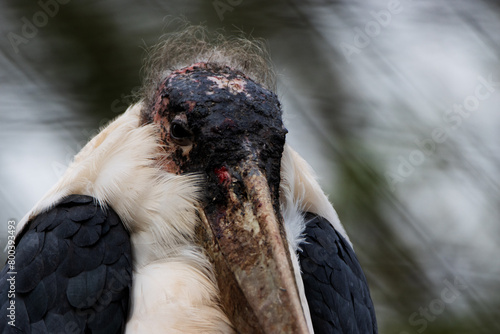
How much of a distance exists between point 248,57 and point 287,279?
115cm

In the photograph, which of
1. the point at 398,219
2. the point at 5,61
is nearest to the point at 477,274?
the point at 398,219

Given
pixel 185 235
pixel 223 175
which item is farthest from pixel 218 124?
pixel 185 235

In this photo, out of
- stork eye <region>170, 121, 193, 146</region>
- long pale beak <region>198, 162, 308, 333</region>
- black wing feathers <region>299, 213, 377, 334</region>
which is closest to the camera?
long pale beak <region>198, 162, 308, 333</region>

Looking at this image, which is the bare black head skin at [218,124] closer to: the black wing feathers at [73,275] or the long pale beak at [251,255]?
the long pale beak at [251,255]

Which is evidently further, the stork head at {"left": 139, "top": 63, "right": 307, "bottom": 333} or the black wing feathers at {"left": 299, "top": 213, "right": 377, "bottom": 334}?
the black wing feathers at {"left": 299, "top": 213, "right": 377, "bottom": 334}

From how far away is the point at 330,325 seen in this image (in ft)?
7.78

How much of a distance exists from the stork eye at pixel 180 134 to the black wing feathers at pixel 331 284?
0.60m

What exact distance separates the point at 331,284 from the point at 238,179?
63 centimetres

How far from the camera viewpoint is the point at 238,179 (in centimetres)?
211

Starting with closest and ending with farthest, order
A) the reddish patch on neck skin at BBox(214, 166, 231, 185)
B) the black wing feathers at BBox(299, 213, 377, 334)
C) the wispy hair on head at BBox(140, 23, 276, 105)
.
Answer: the reddish patch on neck skin at BBox(214, 166, 231, 185) → the black wing feathers at BBox(299, 213, 377, 334) → the wispy hair on head at BBox(140, 23, 276, 105)

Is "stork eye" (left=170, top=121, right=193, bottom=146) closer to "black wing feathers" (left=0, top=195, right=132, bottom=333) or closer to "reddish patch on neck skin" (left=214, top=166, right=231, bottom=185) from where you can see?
"reddish patch on neck skin" (left=214, top=166, right=231, bottom=185)

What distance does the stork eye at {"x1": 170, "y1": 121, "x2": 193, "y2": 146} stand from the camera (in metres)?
2.28

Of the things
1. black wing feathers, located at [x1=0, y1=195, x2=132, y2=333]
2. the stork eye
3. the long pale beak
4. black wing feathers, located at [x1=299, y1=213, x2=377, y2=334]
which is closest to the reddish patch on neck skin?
the long pale beak

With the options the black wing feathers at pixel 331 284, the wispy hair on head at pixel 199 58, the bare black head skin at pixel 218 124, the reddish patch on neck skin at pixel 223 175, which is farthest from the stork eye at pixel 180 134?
the black wing feathers at pixel 331 284
